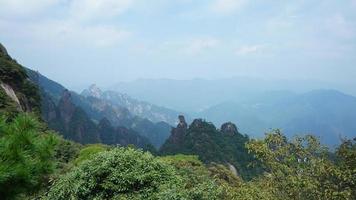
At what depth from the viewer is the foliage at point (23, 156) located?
727cm

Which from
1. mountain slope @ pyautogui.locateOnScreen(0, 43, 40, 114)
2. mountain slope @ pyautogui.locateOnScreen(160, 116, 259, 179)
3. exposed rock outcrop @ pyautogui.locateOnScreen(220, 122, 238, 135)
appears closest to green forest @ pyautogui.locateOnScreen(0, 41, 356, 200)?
mountain slope @ pyautogui.locateOnScreen(0, 43, 40, 114)

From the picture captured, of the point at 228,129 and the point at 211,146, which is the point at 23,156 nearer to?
the point at 211,146

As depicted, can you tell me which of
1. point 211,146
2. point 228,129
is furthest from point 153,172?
point 228,129

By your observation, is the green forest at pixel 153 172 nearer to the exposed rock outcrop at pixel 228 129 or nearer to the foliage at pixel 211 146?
the foliage at pixel 211 146

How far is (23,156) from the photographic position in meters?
7.45

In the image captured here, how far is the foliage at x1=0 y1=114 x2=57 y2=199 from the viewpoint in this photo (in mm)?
7266

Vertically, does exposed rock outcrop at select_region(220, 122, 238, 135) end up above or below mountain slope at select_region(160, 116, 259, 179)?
above

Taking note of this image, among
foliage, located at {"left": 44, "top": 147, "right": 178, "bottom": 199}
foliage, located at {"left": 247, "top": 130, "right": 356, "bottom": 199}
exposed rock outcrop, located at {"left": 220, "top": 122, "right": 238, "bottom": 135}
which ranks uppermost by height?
foliage, located at {"left": 247, "top": 130, "right": 356, "bottom": 199}

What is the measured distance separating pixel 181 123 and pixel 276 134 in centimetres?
8610

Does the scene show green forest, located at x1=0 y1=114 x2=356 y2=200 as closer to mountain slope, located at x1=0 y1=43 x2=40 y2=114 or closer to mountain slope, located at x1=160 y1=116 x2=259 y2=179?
mountain slope, located at x1=0 y1=43 x2=40 y2=114

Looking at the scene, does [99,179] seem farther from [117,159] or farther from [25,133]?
[25,133]

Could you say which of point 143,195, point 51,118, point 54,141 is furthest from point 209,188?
point 51,118

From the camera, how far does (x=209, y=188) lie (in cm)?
1484

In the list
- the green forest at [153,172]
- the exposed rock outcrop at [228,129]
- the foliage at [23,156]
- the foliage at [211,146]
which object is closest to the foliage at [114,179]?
the green forest at [153,172]
